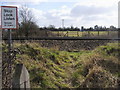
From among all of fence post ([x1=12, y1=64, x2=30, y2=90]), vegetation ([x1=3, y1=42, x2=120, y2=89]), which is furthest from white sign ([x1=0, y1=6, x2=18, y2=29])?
vegetation ([x1=3, y1=42, x2=120, y2=89])

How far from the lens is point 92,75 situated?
6.64 metres

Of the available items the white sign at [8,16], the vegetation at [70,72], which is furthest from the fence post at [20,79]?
the vegetation at [70,72]

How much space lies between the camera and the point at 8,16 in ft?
14.6

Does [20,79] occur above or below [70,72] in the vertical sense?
above

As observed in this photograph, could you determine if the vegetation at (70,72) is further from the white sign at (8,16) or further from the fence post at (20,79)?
the fence post at (20,79)

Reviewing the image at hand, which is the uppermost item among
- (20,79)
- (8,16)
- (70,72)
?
(8,16)

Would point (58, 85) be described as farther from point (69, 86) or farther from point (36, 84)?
Result: point (36, 84)

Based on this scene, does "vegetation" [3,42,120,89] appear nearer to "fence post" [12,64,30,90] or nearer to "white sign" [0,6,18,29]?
"white sign" [0,6,18,29]

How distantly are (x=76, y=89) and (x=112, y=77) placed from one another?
5.52ft

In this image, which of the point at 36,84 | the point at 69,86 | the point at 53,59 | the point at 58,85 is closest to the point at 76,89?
the point at 69,86

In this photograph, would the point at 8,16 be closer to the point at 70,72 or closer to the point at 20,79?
the point at 20,79

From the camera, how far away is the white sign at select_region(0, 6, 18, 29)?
4.38 meters

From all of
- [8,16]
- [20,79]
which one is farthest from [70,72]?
[20,79]

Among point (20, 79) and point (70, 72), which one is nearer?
point (20, 79)
